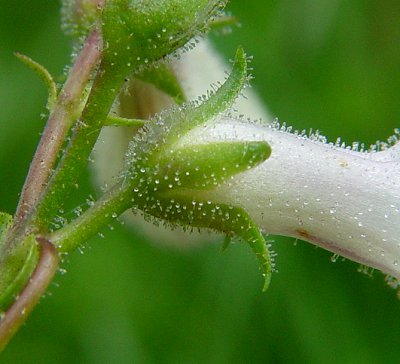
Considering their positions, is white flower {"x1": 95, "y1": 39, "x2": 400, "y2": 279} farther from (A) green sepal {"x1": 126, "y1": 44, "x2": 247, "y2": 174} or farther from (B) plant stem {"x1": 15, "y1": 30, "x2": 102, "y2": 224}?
(B) plant stem {"x1": 15, "y1": 30, "x2": 102, "y2": 224}

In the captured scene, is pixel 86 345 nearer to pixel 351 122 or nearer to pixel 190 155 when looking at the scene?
pixel 351 122

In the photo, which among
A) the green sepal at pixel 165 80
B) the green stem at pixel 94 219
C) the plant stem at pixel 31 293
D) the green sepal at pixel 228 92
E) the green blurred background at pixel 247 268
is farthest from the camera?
the green blurred background at pixel 247 268

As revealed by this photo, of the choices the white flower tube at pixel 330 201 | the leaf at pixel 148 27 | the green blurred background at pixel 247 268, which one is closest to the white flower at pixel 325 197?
the white flower tube at pixel 330 201

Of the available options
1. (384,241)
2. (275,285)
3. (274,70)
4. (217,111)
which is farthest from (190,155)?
(274,70)

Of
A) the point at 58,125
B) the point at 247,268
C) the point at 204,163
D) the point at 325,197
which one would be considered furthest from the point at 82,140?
the point at 247,268

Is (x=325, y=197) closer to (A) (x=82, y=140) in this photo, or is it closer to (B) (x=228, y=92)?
(B) (x=228, y=92)

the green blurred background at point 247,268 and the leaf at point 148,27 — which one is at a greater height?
the green blurred background at point 247,268

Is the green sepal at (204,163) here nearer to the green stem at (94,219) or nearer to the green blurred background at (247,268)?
the green stem at (94,219)
